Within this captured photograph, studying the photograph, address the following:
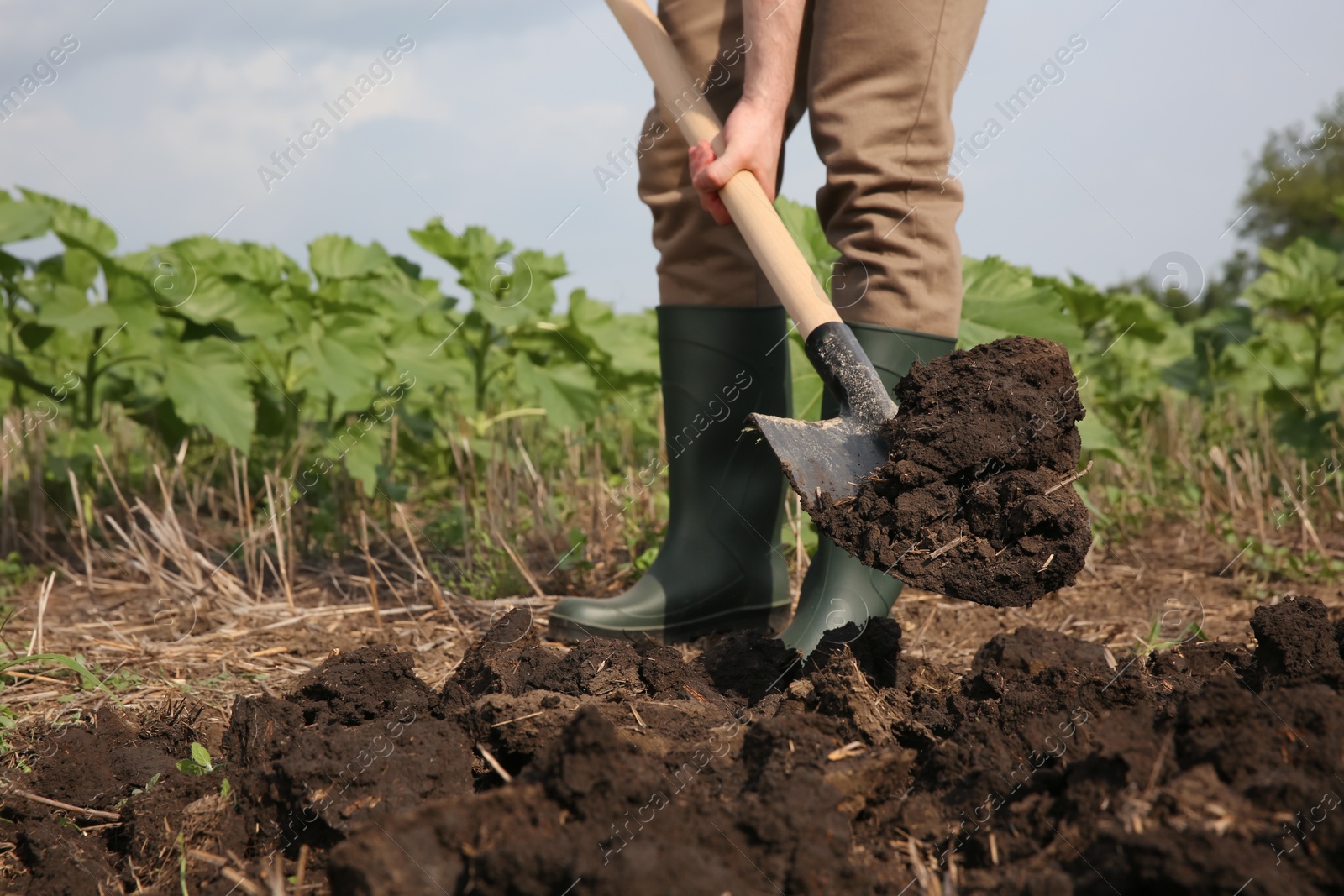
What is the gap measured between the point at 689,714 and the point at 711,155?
114 cm

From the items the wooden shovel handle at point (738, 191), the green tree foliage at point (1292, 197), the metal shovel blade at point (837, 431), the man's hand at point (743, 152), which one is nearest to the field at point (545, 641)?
the metal shovel blade at point (837, 431)

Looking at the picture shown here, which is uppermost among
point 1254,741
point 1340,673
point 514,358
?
point 514,358

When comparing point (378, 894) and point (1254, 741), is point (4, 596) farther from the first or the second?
point (1254, 741)

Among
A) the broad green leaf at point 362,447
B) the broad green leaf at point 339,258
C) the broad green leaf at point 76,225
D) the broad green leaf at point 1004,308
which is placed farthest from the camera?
the broad green leaf at point 339,258

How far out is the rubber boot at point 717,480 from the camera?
241 cm

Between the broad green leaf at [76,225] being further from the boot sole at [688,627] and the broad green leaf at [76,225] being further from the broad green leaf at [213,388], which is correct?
the boot sole at [688,627]

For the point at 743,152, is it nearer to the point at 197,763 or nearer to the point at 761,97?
the point at 761,97

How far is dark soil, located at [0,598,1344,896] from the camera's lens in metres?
1.04

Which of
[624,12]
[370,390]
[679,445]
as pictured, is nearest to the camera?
[624,12]

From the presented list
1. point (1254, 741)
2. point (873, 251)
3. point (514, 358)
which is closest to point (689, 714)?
point (1254, 741)

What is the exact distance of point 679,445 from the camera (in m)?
2.47

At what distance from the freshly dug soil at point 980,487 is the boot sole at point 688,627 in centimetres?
83

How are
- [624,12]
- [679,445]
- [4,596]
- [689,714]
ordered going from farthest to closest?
[4,596]
[679,445]
[624,12]
[689,714]

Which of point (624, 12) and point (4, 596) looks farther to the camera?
point (4, 596)
